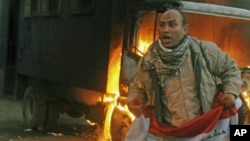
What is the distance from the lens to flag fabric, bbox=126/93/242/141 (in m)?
4.02

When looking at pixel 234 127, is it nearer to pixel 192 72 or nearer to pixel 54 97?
pixel 192 72

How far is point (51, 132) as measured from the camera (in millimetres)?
11555

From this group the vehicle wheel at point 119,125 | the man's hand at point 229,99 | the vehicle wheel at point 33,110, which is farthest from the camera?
the vehicle wheel at point 33,110

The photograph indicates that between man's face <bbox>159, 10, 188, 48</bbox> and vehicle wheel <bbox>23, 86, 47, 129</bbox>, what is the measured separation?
25.4 ft

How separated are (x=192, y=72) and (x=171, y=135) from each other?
50 centimetres

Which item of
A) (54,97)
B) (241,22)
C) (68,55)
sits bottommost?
(54,97)

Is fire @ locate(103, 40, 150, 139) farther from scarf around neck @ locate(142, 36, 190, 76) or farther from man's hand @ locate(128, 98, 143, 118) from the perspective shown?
scarf around neck @ locate(142, 36, 190, 76)

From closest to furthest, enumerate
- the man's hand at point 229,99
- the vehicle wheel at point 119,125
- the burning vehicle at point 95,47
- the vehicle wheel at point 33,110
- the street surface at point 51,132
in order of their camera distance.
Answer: the man's hand at point 229,99 → the burning vehicle at point 95,47 → the vehicle wheel at point 119,125 → the street surface at point 51,132 → the vehicle wheel at point 33,110

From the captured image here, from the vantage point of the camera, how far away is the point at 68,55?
386 inches

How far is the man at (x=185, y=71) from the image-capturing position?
13.1ft

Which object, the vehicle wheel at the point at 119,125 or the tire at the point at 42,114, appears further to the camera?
the tire at the point at 42,114

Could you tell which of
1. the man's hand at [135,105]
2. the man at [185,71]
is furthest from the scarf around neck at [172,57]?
the man's hand at [135,105]

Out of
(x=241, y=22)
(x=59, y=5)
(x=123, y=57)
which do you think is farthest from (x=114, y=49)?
(x=59, y=5)

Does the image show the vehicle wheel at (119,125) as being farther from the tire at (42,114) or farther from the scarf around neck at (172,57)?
the tire at (42,114)
